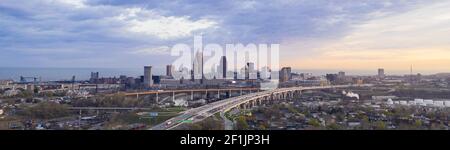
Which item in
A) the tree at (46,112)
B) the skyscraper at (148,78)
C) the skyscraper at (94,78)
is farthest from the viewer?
the skyscraper at (94,78)

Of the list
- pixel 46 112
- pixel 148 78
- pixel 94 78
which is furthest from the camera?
pixel 94 78

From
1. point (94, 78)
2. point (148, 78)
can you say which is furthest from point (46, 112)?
point (94, 78)

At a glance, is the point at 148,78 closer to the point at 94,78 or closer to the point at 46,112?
the point at 94,78

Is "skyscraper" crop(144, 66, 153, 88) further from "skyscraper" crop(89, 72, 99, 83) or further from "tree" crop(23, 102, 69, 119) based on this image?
"tree" crop(23, 102, 69, 119)

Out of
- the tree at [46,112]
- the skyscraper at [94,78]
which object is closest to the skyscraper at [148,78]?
the skyscraper at [94,78]

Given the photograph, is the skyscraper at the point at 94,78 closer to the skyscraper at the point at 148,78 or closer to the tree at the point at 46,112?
the skyscraper at the point at 148,78

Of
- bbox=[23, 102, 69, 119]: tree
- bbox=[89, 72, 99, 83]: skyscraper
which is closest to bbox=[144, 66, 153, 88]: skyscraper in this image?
bbox=[89, 72, 99, 83]: skyscraper
